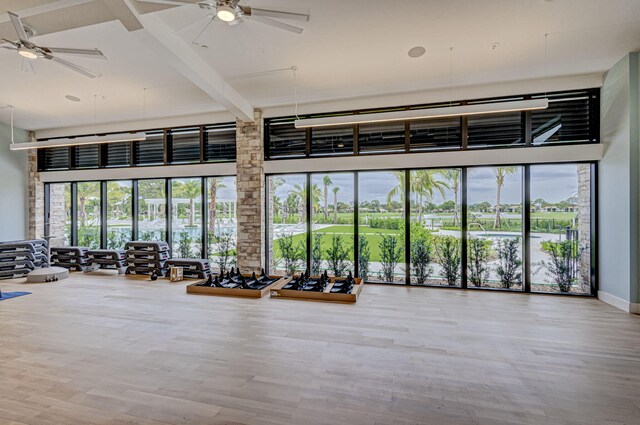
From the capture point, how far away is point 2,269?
6.28 meters

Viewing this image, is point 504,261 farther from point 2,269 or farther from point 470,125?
point 2,269

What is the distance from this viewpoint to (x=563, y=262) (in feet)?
16.6

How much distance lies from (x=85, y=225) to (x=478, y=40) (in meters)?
9.38

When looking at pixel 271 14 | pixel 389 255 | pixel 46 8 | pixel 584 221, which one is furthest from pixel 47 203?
pixel 584 221

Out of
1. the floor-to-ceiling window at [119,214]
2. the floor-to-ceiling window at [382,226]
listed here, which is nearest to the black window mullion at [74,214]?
the floor-to-ceiling window at [119,214]

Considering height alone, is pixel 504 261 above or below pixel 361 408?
above

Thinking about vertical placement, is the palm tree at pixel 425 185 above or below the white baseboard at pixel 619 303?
above

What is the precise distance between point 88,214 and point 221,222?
385 cm

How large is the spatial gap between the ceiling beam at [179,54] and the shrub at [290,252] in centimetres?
278

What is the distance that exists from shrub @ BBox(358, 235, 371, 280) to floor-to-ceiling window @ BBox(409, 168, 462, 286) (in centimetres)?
85

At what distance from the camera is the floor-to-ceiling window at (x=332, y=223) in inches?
236

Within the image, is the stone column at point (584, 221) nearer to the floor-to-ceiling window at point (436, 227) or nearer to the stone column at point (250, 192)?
the floor-to-ceiling window at point (436, 227)

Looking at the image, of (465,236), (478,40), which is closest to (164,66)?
(478,40)

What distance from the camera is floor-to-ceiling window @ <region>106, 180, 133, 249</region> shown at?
286 inches
